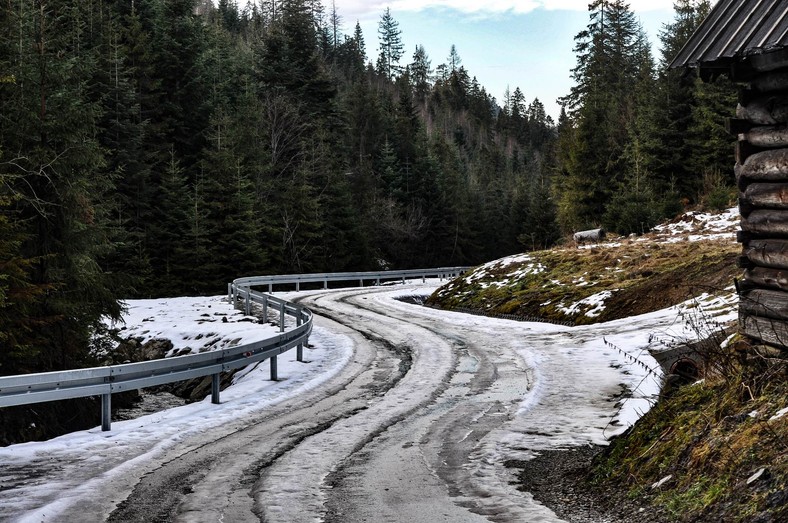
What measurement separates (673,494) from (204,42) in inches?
2630

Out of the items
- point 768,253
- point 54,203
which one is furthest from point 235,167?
point 768,253

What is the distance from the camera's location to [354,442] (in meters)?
9.16

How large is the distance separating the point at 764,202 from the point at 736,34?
192 centimetres

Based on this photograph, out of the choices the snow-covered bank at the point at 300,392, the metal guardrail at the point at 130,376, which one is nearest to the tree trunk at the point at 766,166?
the snow-covered bank at the point at 300,392

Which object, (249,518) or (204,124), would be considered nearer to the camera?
(249,518)

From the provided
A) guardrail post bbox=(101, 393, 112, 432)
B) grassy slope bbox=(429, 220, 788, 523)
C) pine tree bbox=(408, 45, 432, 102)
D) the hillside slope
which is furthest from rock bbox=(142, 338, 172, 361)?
pine tree bbox=(408, 45, 432, 102)

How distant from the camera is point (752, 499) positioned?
16.0 feet

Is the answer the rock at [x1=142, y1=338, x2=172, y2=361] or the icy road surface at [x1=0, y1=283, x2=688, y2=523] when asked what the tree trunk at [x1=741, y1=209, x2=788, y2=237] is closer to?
the icy road surface at [x1=0, y1=283, x2=688, y2=523]

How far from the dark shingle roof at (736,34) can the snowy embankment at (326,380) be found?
2747 millimetres

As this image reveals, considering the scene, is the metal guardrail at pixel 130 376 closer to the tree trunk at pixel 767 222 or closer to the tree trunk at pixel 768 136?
the tree trunk at pixel 767 222

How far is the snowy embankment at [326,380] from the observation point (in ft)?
25.1

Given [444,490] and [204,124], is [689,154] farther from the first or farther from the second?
[444,490]

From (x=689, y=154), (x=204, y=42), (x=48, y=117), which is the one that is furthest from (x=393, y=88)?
(x=48, y=117)

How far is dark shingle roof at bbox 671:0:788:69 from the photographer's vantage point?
697 cm
